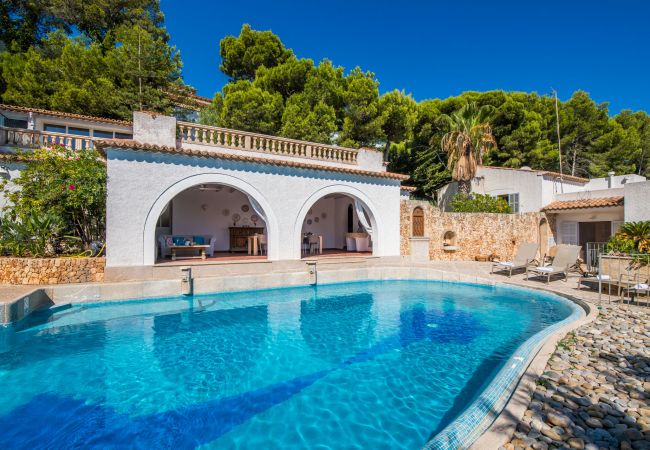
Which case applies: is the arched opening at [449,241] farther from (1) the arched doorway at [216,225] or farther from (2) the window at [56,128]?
(2) the window at [56,128]

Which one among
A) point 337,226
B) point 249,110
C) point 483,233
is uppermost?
point 249,110

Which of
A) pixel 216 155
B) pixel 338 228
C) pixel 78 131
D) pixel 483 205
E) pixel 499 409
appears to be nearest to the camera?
pixel 499 409

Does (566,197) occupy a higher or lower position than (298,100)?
lower

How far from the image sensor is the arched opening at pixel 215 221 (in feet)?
50.0

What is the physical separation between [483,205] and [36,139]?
2424cm

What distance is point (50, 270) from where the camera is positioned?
930 cm

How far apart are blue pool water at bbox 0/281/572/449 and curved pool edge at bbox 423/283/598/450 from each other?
707 millimetres

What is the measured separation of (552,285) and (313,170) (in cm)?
1047

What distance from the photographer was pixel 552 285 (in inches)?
437

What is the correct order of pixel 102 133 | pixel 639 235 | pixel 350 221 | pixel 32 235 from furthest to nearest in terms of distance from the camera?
pixel 350 221 → pixel 102 133 → pixel 639 235 → pixel 32 235

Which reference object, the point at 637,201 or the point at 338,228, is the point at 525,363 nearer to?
the point at 637,201

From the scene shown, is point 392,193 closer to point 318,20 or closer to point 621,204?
point 621,204

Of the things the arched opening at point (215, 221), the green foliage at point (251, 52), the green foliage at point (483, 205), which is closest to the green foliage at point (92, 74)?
the green foliage at point (251, 52)

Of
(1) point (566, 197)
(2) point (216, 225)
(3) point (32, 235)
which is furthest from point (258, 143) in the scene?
(1) point (566, 197)
